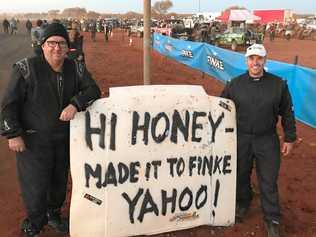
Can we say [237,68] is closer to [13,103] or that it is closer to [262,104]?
[262,104]

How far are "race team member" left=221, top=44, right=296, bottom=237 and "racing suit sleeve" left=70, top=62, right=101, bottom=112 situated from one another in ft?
4.30

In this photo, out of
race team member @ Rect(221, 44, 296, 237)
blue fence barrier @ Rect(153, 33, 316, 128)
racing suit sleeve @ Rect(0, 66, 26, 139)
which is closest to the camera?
racing suit sleeve @ Rect(0, 66, 26, 139)

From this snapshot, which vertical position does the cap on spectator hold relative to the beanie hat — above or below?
below

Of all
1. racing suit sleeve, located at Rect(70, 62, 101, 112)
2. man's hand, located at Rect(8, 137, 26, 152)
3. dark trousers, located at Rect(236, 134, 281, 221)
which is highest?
racing suit sleeve, located at Rect(70, 62, 101, 112)

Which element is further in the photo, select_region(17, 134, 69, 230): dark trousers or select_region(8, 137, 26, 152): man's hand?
select_region(17, 134, 69, 230): dark trousers

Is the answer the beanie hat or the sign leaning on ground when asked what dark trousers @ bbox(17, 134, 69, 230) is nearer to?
the sign leaning on ground

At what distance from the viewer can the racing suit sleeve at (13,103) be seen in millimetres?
3281

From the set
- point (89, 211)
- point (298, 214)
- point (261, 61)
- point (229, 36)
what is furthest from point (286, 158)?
point (229, 36)

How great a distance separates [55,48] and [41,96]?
40 centimetres

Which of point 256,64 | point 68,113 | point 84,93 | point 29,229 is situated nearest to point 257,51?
point 256,64

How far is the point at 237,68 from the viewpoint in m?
11.0

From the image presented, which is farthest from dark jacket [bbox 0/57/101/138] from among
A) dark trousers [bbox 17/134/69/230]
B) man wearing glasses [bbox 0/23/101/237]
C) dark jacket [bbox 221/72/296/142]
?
dark jacket [bbox 221/72/296/142]

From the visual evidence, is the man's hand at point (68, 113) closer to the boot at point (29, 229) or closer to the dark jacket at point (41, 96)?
the dark jacket at point (41, 96)

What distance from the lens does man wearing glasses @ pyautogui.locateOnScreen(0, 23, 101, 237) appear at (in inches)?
130
